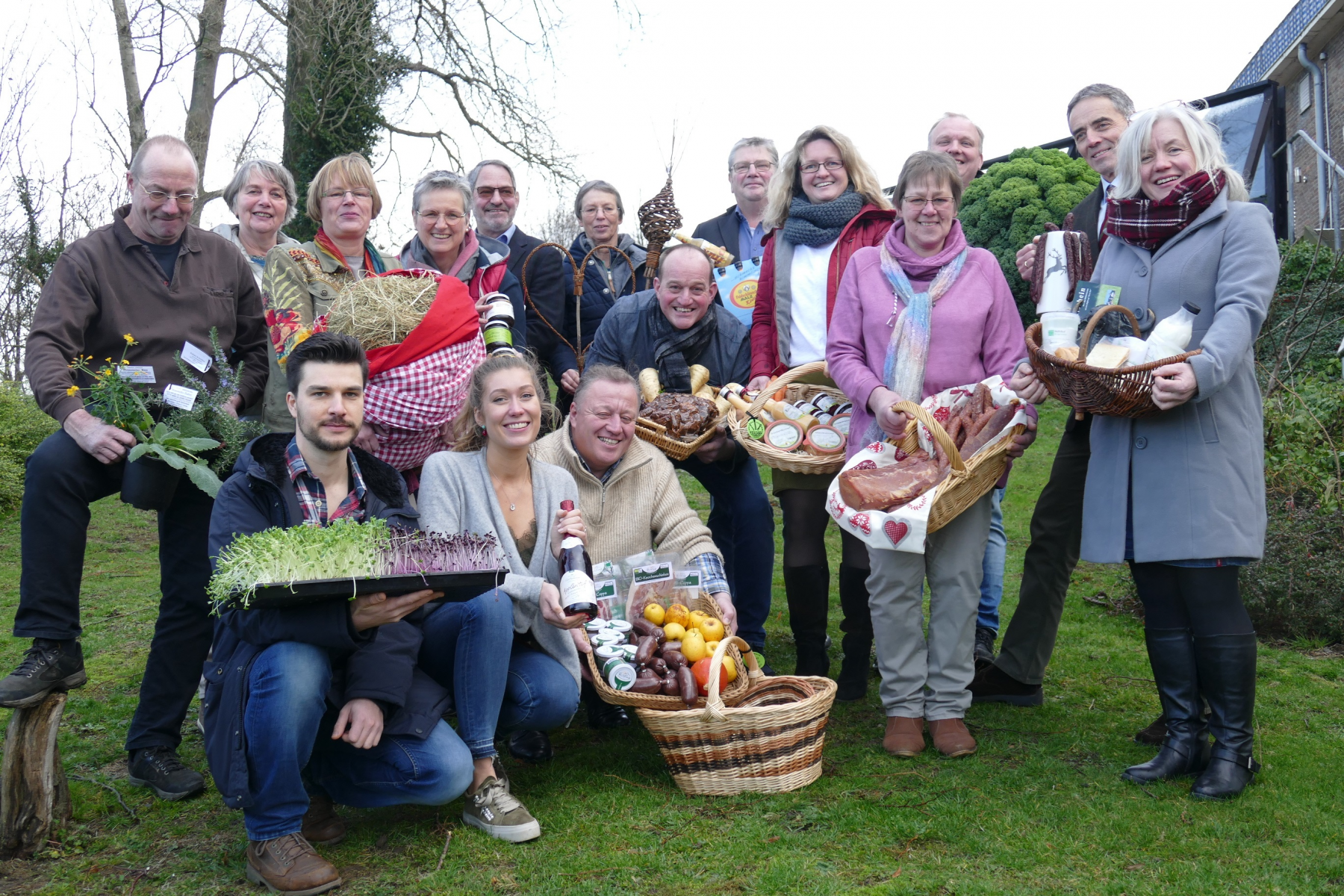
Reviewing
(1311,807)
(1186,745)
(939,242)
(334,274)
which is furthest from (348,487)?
(1311,807)

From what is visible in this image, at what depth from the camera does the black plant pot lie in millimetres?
3303

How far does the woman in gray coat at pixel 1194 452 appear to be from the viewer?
3154 mm

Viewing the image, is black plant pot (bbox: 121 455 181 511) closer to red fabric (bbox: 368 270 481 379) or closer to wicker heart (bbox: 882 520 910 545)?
red fabric (bbox: 368 270 481 379)

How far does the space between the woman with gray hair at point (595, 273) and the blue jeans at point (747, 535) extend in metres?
0.92

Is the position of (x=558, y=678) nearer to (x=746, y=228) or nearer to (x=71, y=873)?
(x=71, y=873)

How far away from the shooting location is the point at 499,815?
3.11m

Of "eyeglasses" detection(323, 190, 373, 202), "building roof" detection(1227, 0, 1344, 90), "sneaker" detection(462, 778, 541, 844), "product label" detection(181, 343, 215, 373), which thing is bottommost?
"sneaker" detection(462, 778, 541, 844)

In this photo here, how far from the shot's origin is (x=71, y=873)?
9.80 feet

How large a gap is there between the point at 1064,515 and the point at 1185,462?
0.91 metres

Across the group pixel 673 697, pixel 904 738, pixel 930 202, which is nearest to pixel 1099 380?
pixel 930 202

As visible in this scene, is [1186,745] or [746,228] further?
[746,228]

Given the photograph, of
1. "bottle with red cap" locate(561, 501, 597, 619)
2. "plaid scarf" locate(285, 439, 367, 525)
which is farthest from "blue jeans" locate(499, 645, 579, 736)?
"plaid scarf" locate(285, 439, 367, 525)

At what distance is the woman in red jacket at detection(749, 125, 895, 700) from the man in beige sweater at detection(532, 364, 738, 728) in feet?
1.61

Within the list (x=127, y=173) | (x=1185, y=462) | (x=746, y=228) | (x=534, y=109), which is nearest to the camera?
(x=1185, y=462)
